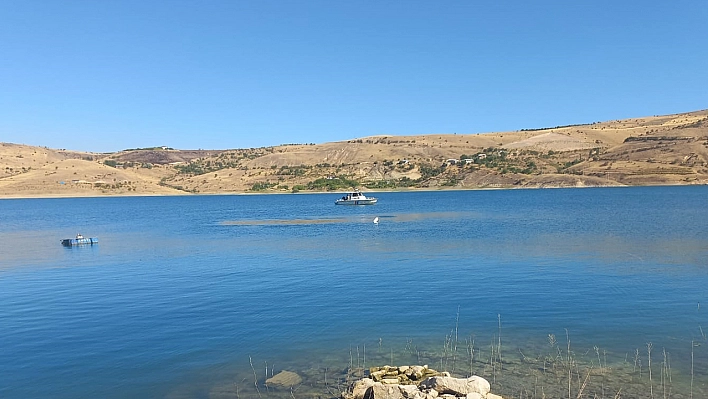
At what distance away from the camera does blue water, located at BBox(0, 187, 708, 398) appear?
18.5m

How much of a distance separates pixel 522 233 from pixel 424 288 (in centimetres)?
2839

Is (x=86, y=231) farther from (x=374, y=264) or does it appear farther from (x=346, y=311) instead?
(x=346, y=311)

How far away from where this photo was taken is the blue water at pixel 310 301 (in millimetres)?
18531

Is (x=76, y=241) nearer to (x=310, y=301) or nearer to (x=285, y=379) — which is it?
(x=310, y=301)

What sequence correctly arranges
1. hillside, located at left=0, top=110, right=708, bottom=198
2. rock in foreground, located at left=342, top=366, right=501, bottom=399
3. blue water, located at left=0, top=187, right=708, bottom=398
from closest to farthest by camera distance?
1. rock in foreground, located at left=342, top=366, right=501, bottom=399
2. blue water, located at left=0, top=187, right=708, bottom=398
3. hillside, located at left=0, top=110, right=708, bottom=198

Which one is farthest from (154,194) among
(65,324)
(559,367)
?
(559,367)

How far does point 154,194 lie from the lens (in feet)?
617

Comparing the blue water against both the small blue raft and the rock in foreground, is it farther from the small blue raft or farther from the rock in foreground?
the rock in foreground

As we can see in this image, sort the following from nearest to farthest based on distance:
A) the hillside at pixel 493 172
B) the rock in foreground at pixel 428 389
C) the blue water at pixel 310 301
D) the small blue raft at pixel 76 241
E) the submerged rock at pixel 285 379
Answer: the rock in foreground at pixel 428 389 < the submerged rock at pixel 285 379 < the blue water at pixel 310 301 < the small blue raft at pixel 76 241 < the hillside at pixel 493 172

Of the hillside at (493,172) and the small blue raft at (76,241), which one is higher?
the hillside at (493,172)

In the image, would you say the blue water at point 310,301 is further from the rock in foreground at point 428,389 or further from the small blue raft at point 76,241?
the rock in foreground at point 428,389

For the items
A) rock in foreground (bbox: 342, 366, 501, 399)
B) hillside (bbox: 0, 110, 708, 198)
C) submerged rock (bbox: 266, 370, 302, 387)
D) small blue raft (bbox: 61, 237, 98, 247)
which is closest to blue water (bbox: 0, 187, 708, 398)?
submerged rock (bbox: 266, 370, 302, 387)

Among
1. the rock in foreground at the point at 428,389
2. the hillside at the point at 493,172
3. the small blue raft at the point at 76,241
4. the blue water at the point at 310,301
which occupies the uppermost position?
the hillside at the point at 493,172

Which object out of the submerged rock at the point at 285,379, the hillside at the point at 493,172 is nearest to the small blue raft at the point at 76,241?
the submerged rock at the point at 285,379
